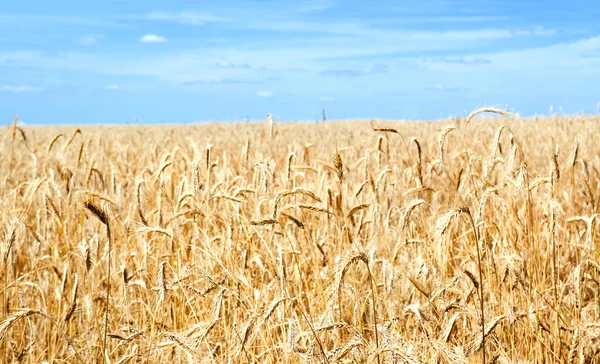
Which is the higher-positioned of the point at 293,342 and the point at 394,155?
the point at 394,155

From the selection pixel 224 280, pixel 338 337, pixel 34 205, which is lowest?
pixel 338 337

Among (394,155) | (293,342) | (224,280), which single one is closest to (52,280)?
(224,280)

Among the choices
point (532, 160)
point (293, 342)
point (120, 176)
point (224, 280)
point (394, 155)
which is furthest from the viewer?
point (394, 155)

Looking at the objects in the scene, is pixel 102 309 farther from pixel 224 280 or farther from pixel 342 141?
pixel 342 141

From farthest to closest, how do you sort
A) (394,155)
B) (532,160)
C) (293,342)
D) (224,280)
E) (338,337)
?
(394,155)
(532,160)
(224,280)
(338,337)
(293,342)

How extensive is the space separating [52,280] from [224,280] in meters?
1.13

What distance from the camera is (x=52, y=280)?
10.3ft

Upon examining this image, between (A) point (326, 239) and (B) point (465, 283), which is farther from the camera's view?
(A) point (326, 239)

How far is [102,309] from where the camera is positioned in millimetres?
2713

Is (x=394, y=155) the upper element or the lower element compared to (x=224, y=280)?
upper

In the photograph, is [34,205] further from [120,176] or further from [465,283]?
[465,283]

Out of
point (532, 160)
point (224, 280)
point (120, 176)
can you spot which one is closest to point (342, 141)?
point (532, 160)

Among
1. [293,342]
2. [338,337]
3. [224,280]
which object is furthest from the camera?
[224,280]

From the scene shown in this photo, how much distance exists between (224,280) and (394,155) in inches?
177
